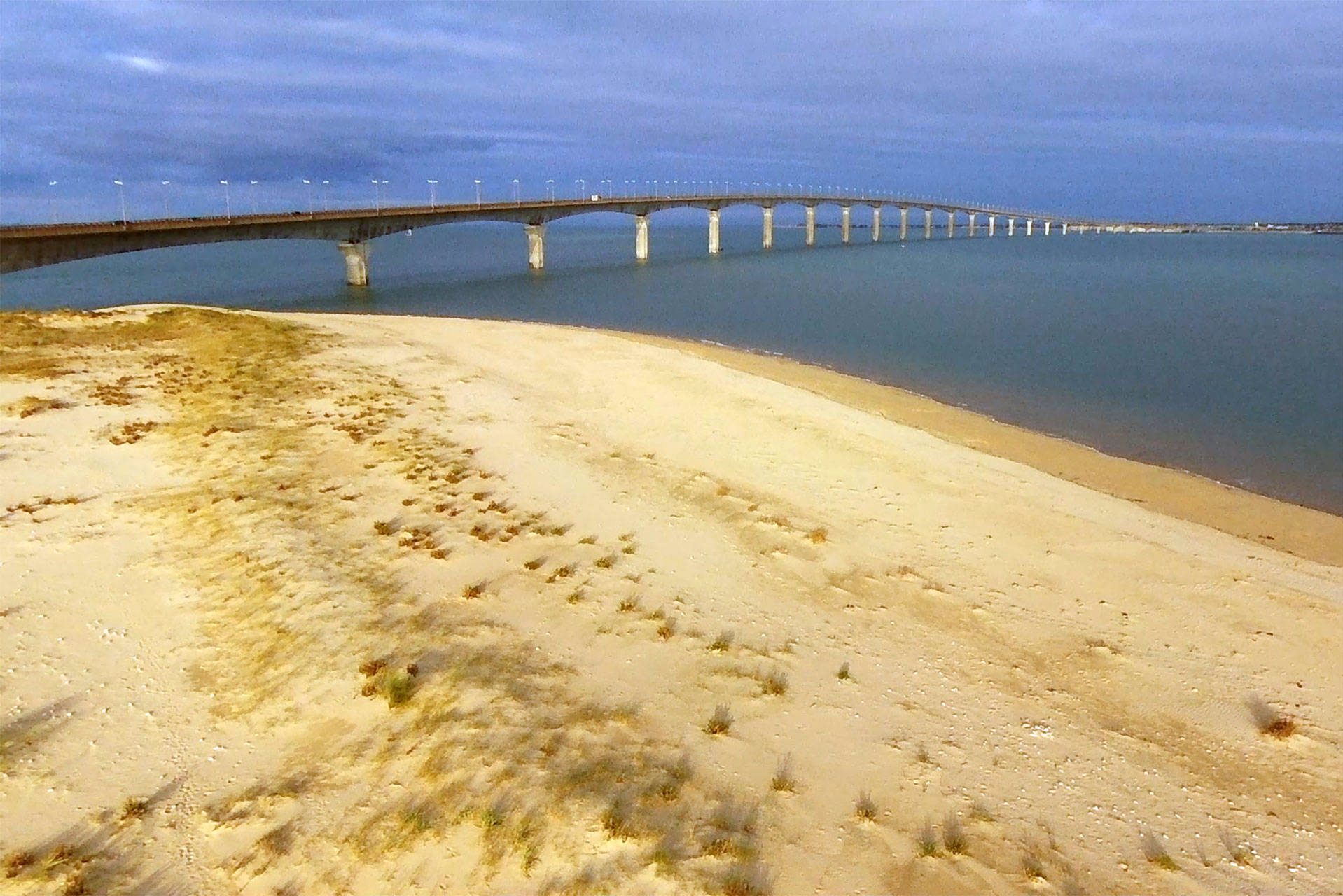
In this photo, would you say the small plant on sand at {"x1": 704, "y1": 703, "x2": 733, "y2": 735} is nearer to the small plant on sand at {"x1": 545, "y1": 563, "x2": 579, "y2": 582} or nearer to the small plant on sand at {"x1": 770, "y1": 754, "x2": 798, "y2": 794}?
the small plant on sand at {"x1": 770, "y1": 754, "x2": 798, "y2": 794}

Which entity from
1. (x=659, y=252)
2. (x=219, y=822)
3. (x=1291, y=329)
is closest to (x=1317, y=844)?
(x=219, y=822)

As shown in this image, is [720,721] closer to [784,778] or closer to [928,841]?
[784,778]

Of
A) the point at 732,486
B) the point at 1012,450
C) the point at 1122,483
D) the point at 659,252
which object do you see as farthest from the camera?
the point at 659,252

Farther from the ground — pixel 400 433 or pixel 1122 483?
pixel 400 433

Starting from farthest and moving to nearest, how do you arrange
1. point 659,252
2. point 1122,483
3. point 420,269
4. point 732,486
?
point 659,252 < point 420,269 < point 1122,483 < point 732,486

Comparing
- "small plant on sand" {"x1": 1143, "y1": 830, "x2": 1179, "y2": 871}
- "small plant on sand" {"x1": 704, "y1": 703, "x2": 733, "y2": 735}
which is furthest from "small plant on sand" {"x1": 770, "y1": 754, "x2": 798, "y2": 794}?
"small plant on sand" {"x1": 1143, "y1": 830, "x2": 1179, "y2": 871}

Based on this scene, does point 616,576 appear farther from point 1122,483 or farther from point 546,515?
point 1122,483

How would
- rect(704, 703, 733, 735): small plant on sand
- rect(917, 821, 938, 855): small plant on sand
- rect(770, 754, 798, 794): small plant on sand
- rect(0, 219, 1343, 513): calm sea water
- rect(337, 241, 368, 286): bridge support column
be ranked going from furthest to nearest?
1. rect(337, 241, 368, 286): bridge support column
2. rect(0, 219, 1343, 513): calm sea water
3. rect(704, 703, 733, 735): small plant on sand
4. rect(770, 754, 798, 794): small plant on sand
5. rect(917, 821, 938, 855): small plant on sand
